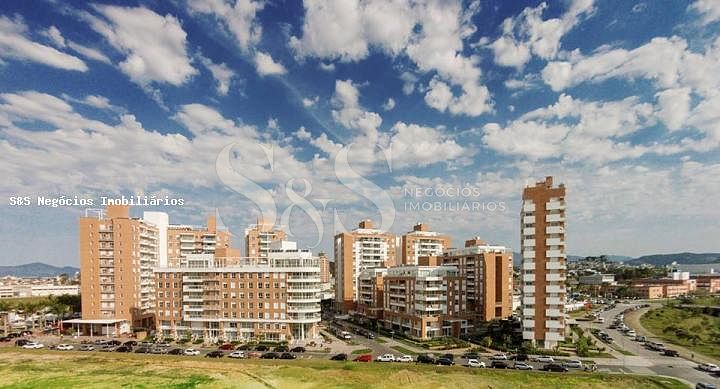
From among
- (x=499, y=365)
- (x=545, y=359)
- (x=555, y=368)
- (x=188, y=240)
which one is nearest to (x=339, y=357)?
(x=499, y=365)

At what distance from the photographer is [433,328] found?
76625 mm

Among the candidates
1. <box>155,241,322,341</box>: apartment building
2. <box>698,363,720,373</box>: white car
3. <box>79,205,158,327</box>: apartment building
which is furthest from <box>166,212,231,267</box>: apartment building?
<box>698,363,720,373</box>: white car

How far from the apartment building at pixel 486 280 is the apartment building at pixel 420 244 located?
3405cm

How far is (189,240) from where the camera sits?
11675 centimetres

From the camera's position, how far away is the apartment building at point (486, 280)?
82188 mm

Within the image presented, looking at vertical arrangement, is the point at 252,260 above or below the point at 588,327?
above

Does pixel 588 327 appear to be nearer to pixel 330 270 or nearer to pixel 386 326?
pixel 386 326

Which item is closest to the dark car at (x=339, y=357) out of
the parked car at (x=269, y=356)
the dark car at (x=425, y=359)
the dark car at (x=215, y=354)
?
the parked car at (x=269, y=356)

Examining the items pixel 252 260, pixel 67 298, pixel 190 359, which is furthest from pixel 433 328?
pixel 67 298

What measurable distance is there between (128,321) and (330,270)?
3574 inches

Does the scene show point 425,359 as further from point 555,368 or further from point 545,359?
point 545,359

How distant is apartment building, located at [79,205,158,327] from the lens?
270ft

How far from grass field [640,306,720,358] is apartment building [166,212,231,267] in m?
113

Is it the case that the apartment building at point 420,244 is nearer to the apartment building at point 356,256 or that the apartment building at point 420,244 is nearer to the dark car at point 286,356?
the apartment building at point 356,256
